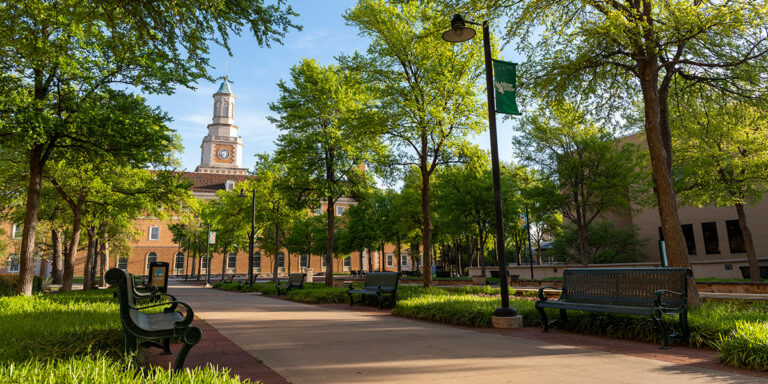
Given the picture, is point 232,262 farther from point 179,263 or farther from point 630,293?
point 630,293

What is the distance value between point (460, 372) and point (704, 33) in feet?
27.3

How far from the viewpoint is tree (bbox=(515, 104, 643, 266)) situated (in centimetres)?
2225

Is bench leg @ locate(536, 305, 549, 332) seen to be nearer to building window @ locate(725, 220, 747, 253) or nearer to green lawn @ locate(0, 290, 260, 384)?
green lawn @ locate(0, 290, 260, 384)

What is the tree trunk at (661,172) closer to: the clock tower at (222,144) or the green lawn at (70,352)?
the green lawn at (70,352)

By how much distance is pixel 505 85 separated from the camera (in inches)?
362

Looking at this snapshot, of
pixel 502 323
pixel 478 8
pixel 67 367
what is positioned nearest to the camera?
pixel 67 367

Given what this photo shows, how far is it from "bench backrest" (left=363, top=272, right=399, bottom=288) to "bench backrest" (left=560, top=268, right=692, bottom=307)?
511 cm

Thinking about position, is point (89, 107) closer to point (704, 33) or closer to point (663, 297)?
point (663, 297)

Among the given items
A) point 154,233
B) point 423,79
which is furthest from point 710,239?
point 154,233

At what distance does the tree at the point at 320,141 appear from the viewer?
1831cm

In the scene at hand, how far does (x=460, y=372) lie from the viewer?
177 inches

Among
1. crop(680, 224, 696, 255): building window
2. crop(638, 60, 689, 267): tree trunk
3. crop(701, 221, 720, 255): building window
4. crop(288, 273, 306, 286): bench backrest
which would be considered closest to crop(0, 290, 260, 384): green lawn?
crop(638, 60, 689, 267): tree trunk

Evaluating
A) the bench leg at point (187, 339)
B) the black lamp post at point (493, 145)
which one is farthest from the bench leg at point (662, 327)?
the bench leg at point (187, 339)

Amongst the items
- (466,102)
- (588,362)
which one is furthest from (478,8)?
(588,362)
